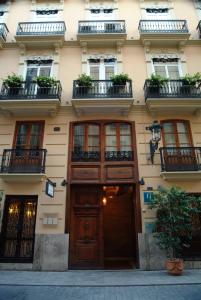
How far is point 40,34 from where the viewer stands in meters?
12.8

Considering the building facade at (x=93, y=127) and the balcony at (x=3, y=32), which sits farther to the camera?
the balcony at (x=3, y=32)

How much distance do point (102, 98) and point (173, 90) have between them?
3465 mm

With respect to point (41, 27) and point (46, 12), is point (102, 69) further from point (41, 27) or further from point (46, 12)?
point (46, 12)

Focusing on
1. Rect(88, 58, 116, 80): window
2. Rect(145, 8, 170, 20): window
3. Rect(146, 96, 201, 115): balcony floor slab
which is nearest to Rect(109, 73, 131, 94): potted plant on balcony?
Rect(88, 58, 116, 80): window

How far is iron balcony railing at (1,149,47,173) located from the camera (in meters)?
10.1

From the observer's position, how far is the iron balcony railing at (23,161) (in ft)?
33.3

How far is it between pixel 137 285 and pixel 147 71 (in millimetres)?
9656

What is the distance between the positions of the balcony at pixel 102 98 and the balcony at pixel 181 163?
108 inches

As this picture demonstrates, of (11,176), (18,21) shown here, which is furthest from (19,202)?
(18,21)

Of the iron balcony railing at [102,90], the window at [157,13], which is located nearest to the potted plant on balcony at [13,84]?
the iron balcony railing at [102,90]

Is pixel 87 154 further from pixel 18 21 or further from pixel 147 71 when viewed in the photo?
pixel 18 21

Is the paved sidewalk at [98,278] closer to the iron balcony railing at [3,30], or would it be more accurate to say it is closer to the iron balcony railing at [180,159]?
the iron balcony railing at [180,159]

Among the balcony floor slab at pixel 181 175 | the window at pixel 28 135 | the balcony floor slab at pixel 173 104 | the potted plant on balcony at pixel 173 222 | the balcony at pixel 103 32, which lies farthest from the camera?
the balcony at pixel 103 32

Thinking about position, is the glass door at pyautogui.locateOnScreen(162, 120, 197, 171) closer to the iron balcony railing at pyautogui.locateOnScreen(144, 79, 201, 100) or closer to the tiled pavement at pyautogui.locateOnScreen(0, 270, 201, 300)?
the iron balcony railing at pyautogui.locateOnScreen(144, 79, 201, 100)
